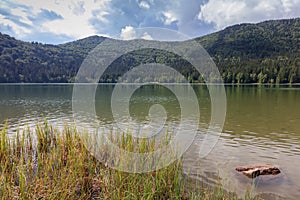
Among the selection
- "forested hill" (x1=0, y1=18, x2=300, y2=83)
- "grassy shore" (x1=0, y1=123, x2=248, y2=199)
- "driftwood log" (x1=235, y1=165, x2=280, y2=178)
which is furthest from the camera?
"forested hill" (x1=0, y1=18, x2=300, y2=83)

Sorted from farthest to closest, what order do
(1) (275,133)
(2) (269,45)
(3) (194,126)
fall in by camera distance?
(2) (269,45), (3) (194,126), (1) (275,133)

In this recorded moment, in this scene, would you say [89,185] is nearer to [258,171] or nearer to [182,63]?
[258,171]

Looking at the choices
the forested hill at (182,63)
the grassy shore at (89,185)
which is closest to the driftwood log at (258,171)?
the grassy shore at (89,185)

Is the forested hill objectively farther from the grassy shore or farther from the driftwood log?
the grassy shore

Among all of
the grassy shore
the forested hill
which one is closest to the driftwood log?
the grassy shore

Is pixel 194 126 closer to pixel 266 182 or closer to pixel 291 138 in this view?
pixel 291 138

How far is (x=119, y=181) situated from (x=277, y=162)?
7.12m

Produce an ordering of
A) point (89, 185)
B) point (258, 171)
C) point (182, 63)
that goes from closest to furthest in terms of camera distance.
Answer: point (89, 185)
point (258, 171)
point (182, 63)

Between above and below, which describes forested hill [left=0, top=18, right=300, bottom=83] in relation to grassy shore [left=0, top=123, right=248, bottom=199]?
above

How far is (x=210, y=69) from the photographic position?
3332 inches

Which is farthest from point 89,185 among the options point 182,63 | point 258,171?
point 182,63

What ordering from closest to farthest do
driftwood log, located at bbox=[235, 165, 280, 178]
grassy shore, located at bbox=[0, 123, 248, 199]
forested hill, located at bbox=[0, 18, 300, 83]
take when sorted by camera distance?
grassy shore, located at bbox=[0, 123, 248, 199] < driftwood log, located at bbox=[235, 165, 280, 178] < forested hill, located at bbox=[0, 18, 300, 83]

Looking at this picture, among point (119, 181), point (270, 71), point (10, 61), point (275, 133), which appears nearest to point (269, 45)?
point (270, 71)

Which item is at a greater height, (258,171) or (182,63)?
(182,63)
